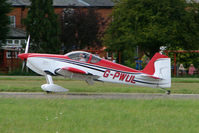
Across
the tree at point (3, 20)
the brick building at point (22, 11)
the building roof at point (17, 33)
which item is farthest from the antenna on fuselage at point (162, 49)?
the building roof at point (17, 33)

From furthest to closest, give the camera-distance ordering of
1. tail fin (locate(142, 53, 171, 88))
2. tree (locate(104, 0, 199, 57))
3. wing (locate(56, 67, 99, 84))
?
tree (locate(104, 0, 199, 57)) < tail fin (locate(142, 53, 171, 88)) < wing (locate(56, 67, 99, 84))

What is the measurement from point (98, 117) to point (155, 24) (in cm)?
2405

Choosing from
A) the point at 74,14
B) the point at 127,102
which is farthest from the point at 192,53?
the point at 127,102

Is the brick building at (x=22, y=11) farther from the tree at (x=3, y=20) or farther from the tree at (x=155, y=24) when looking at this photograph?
the tree at (x=155, y=24)

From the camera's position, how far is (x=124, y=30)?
33.6m

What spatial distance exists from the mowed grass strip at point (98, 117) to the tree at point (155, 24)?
20460 mm

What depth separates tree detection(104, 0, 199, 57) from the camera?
32906 millimetres

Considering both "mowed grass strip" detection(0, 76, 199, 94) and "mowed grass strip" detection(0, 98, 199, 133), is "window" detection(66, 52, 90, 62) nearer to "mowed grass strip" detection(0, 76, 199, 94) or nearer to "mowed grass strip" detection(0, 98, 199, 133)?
"mowed grass strip" detection(0, 76, 199, 94)

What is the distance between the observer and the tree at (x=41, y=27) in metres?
35.0

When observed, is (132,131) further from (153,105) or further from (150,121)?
(153,105)

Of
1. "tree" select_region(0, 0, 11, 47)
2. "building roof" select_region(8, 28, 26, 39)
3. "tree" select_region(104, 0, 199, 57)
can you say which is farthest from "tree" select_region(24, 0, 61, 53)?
"building roof" select_region(8, 28, 26, 39)

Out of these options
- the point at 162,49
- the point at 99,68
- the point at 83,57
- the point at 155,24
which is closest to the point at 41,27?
the point at 155,24

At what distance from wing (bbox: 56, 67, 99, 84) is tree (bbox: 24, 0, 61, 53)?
743 inches

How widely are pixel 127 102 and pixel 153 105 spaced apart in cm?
96
